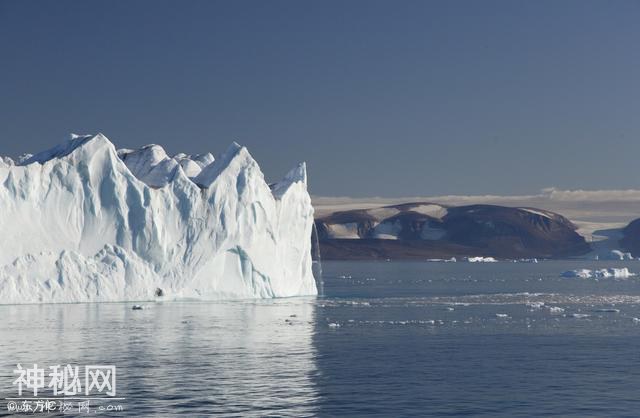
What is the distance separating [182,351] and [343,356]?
6.40 metres

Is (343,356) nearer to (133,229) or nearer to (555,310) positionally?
(555,310)

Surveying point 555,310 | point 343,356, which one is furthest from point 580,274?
point 343,356

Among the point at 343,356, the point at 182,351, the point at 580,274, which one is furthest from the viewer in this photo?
the point at 580,274

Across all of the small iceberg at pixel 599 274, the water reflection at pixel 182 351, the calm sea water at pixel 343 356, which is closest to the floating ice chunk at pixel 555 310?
the calm sea water at pixel 343 356

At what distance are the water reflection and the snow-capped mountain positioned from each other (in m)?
2.38

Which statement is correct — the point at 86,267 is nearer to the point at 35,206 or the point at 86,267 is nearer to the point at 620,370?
the point at 35,206

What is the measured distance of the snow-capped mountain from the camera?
57.0 meters

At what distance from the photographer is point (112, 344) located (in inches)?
1512

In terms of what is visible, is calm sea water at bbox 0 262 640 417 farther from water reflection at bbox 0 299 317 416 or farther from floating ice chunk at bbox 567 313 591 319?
floating ice chunk at bbox 567 313 591 319

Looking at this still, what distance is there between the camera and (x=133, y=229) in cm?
6078

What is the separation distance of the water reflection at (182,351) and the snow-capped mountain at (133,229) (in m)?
2.38

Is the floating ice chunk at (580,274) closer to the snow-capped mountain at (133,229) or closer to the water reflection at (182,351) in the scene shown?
the snow-capped mountain at (133,229)

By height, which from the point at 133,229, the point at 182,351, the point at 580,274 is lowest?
the point at 182,351

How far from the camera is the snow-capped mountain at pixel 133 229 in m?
57.0
